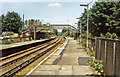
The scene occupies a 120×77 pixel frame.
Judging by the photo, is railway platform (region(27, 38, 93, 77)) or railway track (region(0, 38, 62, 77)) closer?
railway platform (region(27, 38, 93, 77))

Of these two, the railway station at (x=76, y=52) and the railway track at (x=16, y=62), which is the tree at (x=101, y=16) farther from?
the railway track at (x=16, y=62)

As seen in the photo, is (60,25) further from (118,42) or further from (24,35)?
(118,42)

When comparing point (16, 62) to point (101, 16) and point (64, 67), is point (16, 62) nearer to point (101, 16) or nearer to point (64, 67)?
point (64, 67)

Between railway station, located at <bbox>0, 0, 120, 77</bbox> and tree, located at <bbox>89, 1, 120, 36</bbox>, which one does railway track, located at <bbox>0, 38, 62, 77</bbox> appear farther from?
tree, located at <bbox>89, 1, 120, 36</bbox>

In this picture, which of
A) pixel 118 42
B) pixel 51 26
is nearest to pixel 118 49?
pixel 118 42

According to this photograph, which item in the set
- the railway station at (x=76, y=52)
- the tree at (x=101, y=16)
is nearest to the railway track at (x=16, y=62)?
the railway station at (x=76, y=52)

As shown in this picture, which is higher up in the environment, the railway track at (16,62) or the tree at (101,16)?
the tree at (101,16)

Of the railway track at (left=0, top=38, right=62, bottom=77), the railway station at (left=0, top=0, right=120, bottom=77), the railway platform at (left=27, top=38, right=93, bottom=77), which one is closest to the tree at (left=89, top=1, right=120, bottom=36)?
the railway station at (left=0, top=0, right=120, bottom=77)

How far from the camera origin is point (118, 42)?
555cm

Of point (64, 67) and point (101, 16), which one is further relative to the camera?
point (101, 16)

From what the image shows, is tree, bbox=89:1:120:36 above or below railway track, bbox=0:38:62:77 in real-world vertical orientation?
above

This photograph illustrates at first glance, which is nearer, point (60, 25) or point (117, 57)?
point (117, 57)

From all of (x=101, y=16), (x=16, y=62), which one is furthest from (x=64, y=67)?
(x=101, y=16)

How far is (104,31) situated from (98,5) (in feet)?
23.1
